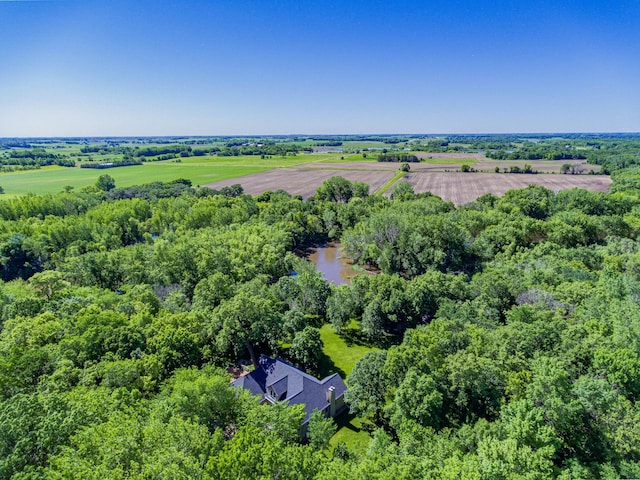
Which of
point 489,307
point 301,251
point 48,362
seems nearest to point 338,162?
point 301,251

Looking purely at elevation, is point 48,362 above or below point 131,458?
below

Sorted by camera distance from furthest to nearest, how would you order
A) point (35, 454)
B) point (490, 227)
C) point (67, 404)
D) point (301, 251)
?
point (301, 251) → point (490, 227) → point (67, 404) → point (35, 454)

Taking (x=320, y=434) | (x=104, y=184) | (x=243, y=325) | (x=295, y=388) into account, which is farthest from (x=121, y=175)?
(x=320, y=434)

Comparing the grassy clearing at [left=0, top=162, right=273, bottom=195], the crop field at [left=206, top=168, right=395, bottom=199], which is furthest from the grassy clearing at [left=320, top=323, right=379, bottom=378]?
the grassy clearing at [left=0, top=162, right=273, bottom=195]

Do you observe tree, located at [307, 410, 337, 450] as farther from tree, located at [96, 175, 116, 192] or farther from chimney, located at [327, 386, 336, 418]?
tree, located at [96, 175, 116, 192]

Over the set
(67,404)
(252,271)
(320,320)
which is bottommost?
(320,320)

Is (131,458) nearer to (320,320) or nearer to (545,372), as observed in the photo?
(545,372)

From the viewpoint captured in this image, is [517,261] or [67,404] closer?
[67,404]
